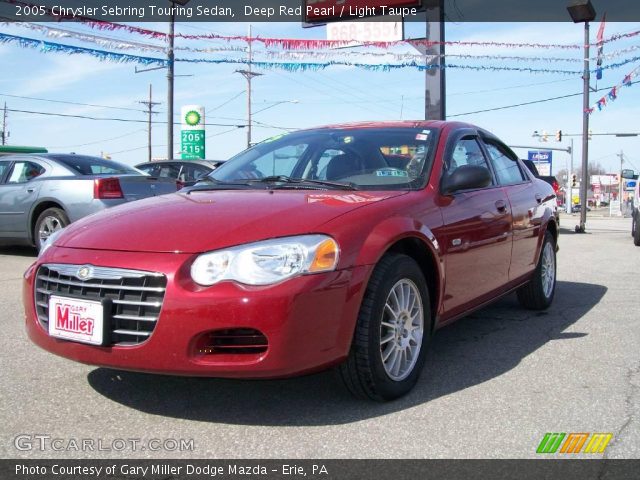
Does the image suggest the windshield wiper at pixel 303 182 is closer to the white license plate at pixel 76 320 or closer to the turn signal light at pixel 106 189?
the white license plate at pixel 76 320

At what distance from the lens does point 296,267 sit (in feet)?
8.91

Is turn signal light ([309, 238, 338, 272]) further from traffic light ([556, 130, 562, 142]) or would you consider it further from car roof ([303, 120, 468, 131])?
traffic light ([556, 130, 562, 142])

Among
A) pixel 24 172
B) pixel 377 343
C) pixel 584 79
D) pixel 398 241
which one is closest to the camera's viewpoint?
pixel 377 343

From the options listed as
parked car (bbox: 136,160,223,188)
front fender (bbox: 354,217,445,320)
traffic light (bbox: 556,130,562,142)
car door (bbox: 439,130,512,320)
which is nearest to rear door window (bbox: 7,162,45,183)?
parked car (bbox: 136,160,223,188)

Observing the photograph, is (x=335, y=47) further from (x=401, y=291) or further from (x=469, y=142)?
(x=401, y=291)

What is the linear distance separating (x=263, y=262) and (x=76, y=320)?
2.85ft

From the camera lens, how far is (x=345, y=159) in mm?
3998

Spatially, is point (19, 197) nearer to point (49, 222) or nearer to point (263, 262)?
point (49, 222)

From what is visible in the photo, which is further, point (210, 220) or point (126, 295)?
point (210, 220)

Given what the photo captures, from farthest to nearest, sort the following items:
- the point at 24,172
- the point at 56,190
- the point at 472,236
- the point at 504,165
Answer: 1. the point at 24,172
2. the point at 56,190
3. the point at 504,165
4. the point at 472,236

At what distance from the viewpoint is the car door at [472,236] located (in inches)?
146

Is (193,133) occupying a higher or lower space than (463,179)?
higher

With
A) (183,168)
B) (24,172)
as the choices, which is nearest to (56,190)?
(24,172)

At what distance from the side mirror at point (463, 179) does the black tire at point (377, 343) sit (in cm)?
67
